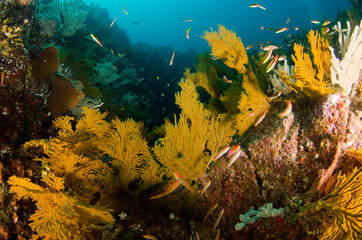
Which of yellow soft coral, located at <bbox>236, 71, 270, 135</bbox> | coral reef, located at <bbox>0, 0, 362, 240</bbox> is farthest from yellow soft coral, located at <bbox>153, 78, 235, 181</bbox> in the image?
yellow soft coral, located at <bbox>236, 71, 270, 135</bbox>

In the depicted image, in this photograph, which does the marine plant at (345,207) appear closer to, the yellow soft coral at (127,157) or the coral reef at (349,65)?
the coral reef at (349,65)

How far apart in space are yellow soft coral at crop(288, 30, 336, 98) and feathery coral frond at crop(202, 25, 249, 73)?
82 cm

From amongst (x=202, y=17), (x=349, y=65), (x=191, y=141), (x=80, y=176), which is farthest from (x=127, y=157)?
(x=202, y=17)

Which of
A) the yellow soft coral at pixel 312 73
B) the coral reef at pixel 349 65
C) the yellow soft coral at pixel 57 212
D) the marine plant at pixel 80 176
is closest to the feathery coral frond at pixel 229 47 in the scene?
the yellow soft coral at pixel 312 73

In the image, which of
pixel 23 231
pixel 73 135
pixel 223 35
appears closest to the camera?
pixel 23 231

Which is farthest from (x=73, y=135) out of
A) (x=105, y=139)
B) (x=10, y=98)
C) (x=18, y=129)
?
(x=10, y=98)

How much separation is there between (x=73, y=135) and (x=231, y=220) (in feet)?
7.85

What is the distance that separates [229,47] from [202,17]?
88.7 meters

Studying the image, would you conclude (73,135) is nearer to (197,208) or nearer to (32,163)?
(32,163)

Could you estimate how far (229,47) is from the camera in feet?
9.73

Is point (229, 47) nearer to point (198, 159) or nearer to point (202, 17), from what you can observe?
point (198, 159)

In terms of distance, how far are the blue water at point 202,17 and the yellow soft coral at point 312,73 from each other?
42792 mm

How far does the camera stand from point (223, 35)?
2992 mm

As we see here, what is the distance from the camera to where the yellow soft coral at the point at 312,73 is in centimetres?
200
